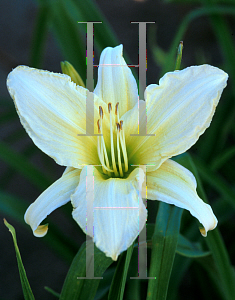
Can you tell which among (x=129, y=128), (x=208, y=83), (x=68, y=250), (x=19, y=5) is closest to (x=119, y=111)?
(x=129, y=128)

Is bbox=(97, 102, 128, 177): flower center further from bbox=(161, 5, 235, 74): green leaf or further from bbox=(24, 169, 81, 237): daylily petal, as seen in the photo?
bbox=(161, 5, 235, 74): green leaf

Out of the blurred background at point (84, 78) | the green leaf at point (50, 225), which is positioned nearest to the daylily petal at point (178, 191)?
the blurred background at point (84, 78)

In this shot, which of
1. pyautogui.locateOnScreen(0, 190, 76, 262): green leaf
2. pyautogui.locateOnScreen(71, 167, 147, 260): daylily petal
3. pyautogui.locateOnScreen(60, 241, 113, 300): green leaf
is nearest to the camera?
pyautogui.locateOnScreen(71, 167, 147, 260): daylily petal

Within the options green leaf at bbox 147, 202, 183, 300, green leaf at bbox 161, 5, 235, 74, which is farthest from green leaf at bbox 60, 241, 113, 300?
green leaf at bbox 161, 5, 235, 74

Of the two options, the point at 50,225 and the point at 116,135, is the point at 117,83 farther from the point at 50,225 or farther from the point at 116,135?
the point at 50,225

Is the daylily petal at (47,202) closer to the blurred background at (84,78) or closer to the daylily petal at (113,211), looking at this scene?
the daylily petal at (113,211)

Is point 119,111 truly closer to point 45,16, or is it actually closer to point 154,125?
point 154,125

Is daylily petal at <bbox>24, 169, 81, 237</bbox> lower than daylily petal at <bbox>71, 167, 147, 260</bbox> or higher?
lower
